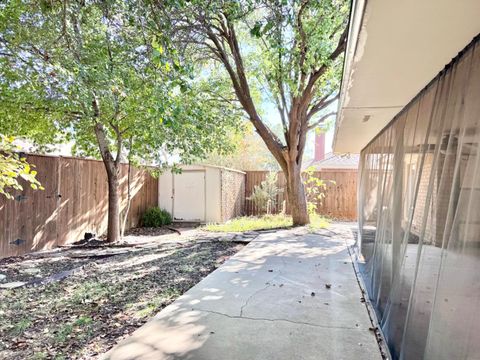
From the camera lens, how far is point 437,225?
1.86 meters

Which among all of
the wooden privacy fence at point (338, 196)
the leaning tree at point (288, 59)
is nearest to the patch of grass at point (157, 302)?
the leaning tree at point (288, 59)

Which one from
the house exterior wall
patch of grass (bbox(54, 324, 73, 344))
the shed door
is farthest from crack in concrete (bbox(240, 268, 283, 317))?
the shed door

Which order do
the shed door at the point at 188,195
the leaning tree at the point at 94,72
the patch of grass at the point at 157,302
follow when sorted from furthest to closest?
the shed door at the point at 188,195 → the leaning tree at the point at 94,72 → the patch of grass at the point at 157,302

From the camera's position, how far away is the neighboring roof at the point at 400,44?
1425 millimetres

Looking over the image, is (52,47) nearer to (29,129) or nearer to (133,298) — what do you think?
(29,129)

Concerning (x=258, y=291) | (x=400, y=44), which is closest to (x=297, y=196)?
(x=258, y=291)

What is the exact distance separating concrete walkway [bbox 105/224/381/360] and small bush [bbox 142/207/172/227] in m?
6.00

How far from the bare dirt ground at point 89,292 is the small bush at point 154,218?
3.25 metres

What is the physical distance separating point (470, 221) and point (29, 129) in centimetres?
725

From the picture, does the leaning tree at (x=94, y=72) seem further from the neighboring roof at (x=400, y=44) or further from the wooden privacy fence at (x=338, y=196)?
the wooden privacy fence at (x=338, y=196)

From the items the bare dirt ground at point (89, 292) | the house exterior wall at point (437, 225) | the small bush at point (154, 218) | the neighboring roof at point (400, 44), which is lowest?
the small bush at point (154, 218)

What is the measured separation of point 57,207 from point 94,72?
386 centimetres

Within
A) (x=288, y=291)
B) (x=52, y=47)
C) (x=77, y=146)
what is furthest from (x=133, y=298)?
(x=77, y=146)

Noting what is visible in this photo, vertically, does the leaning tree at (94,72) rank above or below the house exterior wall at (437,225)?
above
